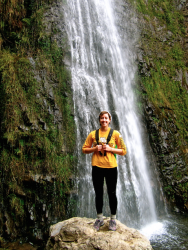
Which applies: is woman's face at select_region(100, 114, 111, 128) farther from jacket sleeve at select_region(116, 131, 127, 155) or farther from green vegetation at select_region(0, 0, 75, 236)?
green vegetation at select_region(0, 0, 75, 236)

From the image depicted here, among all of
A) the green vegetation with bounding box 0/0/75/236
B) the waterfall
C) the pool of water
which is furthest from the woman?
the pool of water

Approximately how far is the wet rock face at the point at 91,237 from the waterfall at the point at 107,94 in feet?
7.61

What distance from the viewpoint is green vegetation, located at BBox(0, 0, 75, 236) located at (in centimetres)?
475

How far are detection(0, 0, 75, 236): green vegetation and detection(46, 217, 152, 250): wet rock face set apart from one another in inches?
77.4

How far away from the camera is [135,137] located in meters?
7.67

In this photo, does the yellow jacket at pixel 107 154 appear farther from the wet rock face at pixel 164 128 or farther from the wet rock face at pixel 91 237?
the wet rock face at pixel 164 128

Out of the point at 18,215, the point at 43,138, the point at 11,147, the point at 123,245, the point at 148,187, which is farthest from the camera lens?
the point at 148,187

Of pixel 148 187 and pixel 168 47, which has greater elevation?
pixel 168 47

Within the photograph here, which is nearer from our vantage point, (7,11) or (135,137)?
(7,11)

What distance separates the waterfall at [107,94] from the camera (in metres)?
5.84

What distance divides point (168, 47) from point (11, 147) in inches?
385

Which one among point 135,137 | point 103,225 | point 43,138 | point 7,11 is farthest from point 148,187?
point 7,11

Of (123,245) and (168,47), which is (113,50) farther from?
(123,245)

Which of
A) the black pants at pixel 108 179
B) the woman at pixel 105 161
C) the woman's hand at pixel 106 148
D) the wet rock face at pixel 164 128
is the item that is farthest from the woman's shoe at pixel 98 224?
the wet rock face at pixel 164 128
